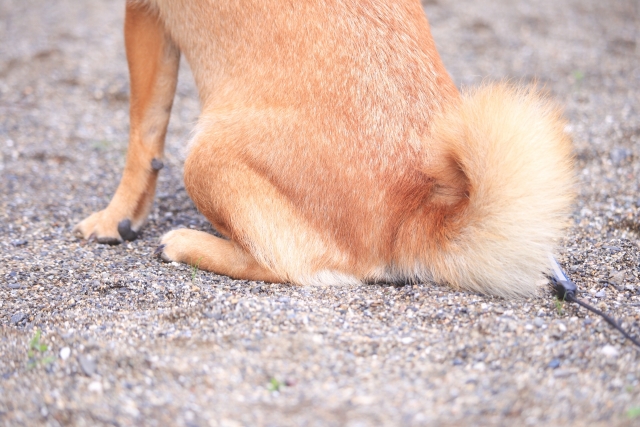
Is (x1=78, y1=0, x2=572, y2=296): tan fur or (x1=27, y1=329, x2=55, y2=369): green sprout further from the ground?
(x1=78, y1=0, x2=572, y2=296): tan fur

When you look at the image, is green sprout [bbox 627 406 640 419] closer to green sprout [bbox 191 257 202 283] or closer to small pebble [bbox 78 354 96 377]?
small pebble [bbox 78 354 96 377]

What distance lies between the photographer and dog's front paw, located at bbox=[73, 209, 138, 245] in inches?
129

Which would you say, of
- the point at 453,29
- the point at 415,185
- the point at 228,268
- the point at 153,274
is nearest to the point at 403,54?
the point at 415,185

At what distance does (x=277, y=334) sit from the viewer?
7.39ft

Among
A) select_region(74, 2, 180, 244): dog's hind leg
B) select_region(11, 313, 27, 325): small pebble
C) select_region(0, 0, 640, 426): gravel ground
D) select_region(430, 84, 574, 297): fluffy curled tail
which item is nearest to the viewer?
select_region(0, 0, 640, 426): gravel ground

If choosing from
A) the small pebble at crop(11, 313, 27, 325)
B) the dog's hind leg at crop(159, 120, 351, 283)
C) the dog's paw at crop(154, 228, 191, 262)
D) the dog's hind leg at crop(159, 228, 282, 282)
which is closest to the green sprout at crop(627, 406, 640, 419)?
the dog's hind leg at crop(159, 120, 351, 283)

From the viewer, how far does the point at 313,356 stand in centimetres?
213

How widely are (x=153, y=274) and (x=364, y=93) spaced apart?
1181 mm

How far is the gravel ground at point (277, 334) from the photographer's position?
1899 mm

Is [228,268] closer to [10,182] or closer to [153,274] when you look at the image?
[153,274]

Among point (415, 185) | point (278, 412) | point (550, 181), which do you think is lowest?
point (278, 412)

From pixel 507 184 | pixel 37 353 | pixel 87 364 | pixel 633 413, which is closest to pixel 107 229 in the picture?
pixel 37 353

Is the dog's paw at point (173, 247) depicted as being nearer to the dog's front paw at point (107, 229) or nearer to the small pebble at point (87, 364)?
the dog's front paw at point (107, 229)

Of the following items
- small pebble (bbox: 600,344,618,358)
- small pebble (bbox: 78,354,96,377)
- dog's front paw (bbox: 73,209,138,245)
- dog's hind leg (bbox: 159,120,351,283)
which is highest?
small pebble (bbox: 600,344,618,358)
